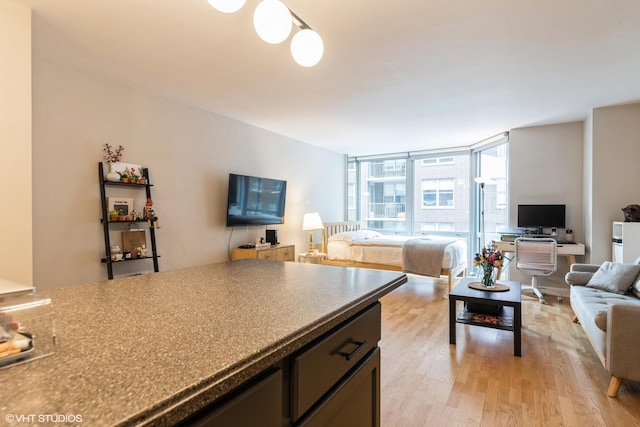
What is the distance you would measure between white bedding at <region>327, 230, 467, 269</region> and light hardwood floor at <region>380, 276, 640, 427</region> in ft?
4.50

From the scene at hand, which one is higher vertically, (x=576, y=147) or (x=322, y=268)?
(x=576, y=147)

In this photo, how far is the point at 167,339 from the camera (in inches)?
28.9

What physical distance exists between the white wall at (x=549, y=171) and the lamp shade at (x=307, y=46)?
14.5ft

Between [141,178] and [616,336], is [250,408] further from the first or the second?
[141,178]

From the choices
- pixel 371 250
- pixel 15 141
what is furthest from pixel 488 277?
pixel 15 141

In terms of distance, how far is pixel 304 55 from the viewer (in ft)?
5.20

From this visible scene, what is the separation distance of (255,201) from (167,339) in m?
3.98

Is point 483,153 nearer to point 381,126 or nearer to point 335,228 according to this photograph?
point 381,126

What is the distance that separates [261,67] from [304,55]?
1.45m

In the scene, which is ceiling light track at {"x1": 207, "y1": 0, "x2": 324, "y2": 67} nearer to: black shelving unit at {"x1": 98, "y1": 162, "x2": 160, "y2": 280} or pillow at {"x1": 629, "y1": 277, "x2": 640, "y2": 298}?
black shelving unit at {"x1": 98, "y1": 162, "x2": 160, "y2": 280}

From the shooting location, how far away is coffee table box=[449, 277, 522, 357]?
8.87 feet

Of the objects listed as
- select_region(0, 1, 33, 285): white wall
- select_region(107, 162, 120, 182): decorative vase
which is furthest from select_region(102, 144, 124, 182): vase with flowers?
select_region(0, 1, 33, 285): white wall

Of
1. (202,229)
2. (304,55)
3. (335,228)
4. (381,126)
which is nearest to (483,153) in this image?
(381,126)

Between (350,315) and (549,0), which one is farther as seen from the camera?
(549,0)
